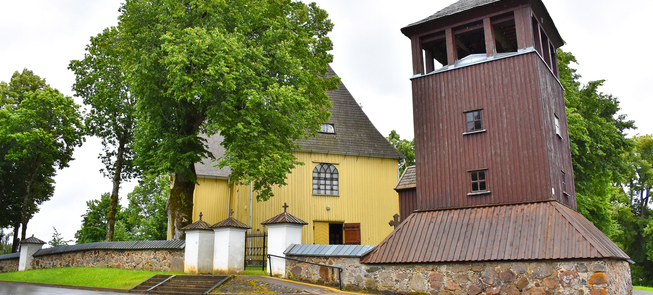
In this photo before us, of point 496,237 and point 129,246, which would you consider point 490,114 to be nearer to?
point 496,237

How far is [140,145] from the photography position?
18125mm

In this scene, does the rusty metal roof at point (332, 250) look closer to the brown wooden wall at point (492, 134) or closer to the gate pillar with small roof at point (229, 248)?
the gate pillar with small roof at point (229, 248)

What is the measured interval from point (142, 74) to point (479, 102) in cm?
1064

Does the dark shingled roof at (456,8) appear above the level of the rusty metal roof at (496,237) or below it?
above

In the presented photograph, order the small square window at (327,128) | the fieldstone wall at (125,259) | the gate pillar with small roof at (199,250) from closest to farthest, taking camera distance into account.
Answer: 1. the gate pillar with small roof at (199,250)
2. the fieldstone wall at (125,259)
3. the small square window at (327,128)

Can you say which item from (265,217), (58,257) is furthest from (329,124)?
(58,257)

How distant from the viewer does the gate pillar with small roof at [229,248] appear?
14656mm

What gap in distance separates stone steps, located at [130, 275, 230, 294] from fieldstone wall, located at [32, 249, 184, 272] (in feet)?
3.55

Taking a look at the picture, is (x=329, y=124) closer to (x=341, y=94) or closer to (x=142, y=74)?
(x=341, y=94)

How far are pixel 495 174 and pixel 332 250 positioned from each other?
16.3 feet

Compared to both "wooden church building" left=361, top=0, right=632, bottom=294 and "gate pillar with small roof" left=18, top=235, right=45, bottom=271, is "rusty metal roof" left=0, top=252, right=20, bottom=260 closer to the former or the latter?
"gate pillar with small roof" left=18, top=235, right=45, bottom=271

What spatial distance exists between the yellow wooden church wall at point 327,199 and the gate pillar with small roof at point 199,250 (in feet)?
22.9

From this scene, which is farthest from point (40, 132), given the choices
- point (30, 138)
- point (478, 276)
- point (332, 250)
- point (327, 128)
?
point (478, 276)

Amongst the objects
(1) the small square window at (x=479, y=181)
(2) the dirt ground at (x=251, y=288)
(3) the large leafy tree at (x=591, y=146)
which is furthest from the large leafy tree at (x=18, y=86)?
(3) the large leafy tree at (x=591, y=146)
